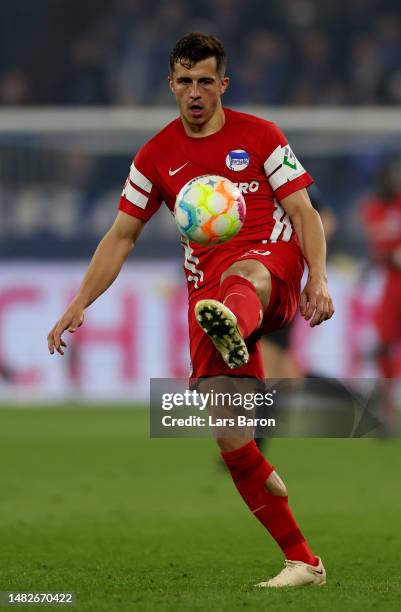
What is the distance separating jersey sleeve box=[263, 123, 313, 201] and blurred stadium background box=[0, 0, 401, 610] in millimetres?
2693

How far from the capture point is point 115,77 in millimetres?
15344

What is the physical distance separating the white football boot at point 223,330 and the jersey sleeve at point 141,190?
797mm

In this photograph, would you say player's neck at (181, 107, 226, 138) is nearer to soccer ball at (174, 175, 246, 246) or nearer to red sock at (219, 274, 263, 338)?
soccer ball at (174, 175, 246, 246)

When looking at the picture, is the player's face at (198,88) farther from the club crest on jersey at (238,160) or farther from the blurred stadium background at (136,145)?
the blurred stadium background at (136,145)

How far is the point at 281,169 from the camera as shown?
5164 mm

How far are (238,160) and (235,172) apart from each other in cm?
5

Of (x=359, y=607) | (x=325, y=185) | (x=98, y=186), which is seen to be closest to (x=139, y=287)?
(x=98, y=186)

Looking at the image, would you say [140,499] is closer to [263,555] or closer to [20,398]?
[263,555]

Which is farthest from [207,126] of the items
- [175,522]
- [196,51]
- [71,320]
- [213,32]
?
[213,32]

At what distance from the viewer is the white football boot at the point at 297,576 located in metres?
4.95

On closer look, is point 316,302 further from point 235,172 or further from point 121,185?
point 121,185

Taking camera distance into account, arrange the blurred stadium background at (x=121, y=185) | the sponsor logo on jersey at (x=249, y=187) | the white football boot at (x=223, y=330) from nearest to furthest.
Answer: the white football boot at (x=223, y=330) → the sponsor logo on jersey at (x=249, y=187) → the blurred stadium background at (x=121, y=185)

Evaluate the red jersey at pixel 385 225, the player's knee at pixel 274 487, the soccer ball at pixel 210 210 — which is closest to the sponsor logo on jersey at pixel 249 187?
the soccer ball at pixel 210 210

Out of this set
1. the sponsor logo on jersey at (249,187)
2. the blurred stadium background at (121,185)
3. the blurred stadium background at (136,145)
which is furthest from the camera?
the blurred stadium background at (136,145)
